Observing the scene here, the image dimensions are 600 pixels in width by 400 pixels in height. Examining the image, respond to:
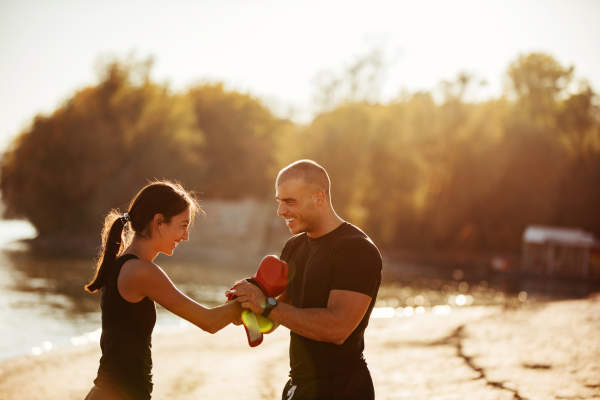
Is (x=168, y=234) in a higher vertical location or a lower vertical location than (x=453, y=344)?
higher

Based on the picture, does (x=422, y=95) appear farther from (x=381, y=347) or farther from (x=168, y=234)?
(x=168, y=234)

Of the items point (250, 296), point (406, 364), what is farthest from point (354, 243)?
point (406, 364)

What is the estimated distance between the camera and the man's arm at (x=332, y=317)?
2924mm

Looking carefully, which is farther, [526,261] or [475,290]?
[526,261]

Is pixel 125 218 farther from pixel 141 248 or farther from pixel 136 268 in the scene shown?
pixel 136 268

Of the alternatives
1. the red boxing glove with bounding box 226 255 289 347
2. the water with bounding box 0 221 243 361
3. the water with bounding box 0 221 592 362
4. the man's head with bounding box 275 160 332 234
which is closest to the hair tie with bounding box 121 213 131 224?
the red boxing glove with bounding box 226 255 289 347

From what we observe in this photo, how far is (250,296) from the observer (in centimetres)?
325

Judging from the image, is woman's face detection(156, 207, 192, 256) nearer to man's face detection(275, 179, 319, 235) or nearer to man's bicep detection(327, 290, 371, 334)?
man's face detection(275, 179, 319, 235)

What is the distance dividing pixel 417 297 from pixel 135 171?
28.3 m

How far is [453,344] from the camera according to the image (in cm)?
1066

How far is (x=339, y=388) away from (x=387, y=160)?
1532 inches

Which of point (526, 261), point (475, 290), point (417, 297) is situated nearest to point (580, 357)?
point (417, 297)

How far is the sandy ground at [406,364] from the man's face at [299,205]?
175 inches

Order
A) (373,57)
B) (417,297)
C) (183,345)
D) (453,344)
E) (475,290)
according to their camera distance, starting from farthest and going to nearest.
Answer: (373,57) → (475,290) → (417,297) → (183,345) → (453,344)
